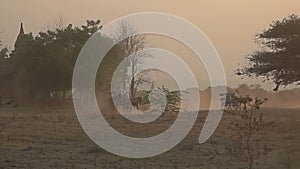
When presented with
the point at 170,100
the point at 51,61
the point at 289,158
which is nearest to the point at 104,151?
the point at 289,158

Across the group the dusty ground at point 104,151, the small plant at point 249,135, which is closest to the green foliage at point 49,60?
the dusty ground at point 104,151

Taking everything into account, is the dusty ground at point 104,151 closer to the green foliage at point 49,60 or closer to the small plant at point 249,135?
the small plant at point 249,135

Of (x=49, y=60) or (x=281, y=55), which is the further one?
(x=49, y=60)

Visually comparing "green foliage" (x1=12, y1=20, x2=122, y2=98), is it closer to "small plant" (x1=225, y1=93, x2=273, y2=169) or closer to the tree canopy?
the tree canopy

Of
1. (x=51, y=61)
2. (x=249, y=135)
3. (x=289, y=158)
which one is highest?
(x=51, y=61)

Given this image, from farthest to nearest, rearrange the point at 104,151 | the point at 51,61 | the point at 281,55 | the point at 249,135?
the point at 51,61
the point at 281,55
the point at 104,151
the point at 249,135

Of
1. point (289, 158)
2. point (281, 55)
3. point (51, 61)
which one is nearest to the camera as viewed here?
point (289, 158)

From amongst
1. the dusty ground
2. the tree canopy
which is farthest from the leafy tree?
the tree canopy

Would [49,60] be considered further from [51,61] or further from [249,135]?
[249,135]

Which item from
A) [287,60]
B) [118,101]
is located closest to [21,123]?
[287,60]

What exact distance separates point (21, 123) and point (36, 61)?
74.6 feet

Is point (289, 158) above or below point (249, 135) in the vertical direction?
below

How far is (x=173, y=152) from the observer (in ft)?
50.5

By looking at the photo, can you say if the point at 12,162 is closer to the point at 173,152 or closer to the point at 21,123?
the point at 173,152
